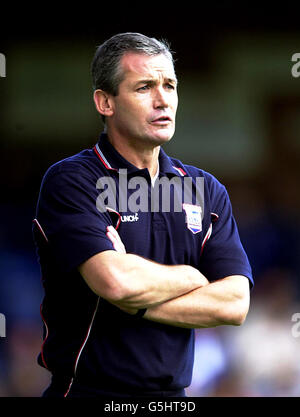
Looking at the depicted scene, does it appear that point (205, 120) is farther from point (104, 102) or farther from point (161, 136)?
point (161, 136)

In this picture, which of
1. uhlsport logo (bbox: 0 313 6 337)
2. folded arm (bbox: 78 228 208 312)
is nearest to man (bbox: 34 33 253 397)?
folded arm (bbox: 78 228 208 312)

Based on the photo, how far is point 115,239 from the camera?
276 centimetres

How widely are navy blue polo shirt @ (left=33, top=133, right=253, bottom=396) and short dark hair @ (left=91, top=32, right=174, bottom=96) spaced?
359 mm

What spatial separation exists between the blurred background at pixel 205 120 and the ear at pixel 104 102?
10.4 ft

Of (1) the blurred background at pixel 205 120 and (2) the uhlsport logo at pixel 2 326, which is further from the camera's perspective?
(1) the blurred background at pixel 205 120

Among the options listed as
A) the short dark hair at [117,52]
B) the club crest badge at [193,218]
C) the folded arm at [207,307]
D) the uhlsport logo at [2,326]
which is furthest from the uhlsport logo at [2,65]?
the folded arm at [207,307]

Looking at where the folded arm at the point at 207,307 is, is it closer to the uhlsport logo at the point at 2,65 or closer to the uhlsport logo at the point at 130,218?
the uhlsport logo at the point at 130,218

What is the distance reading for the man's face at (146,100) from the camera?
2932 mm

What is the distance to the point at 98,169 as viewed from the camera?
291cm

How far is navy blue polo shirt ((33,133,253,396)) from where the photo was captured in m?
2.71

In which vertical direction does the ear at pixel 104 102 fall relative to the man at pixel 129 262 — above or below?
above

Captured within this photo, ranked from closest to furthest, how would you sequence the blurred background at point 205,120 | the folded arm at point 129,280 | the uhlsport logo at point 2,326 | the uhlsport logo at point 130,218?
the folded arm at point 129,280
the uhlsport logo at point 130,218
the uhlsport logo at point 2,326
the blurred background at point 205,120

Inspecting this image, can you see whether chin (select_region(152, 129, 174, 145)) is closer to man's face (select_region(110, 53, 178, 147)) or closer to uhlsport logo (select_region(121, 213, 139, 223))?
man's face (select_region(110, 53, 178, 147))
